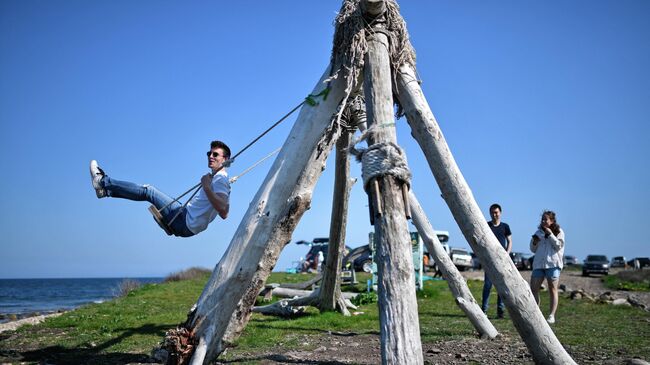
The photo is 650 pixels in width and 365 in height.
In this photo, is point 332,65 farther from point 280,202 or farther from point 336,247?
point 336,247

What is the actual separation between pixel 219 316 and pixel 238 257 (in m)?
0.53

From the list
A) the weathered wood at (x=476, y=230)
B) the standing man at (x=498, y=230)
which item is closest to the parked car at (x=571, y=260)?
the standing man at (x=498, y=230)

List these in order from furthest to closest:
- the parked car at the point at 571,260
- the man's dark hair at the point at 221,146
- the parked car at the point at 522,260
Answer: the parked car at the point at 571,260
the parked car at the point at 522,260
the man's dark hair at the point at 221,146

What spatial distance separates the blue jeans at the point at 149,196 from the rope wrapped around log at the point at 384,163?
262cm

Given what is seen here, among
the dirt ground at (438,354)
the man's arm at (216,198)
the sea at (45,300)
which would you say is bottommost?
the sea at (45,300)

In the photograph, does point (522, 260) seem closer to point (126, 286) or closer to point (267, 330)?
point (126, 286)

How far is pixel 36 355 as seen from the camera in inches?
229

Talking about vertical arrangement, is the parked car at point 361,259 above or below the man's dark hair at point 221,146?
below

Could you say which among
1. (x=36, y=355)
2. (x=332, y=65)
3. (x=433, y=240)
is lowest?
(x=36, y=355)

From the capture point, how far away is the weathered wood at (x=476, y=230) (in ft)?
13.4

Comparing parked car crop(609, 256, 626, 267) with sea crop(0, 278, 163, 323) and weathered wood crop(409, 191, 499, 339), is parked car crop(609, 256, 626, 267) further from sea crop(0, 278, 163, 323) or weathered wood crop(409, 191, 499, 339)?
weathered wood crop(409, 191, 499, 339)

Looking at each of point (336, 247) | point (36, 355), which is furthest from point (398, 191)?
point (36, 355)

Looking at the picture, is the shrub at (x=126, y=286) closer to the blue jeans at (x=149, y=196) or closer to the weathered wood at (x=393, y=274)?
the blue jeans at (x=149, y=196)

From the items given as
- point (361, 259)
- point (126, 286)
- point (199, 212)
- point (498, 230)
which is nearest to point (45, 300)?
point (126, 286)
